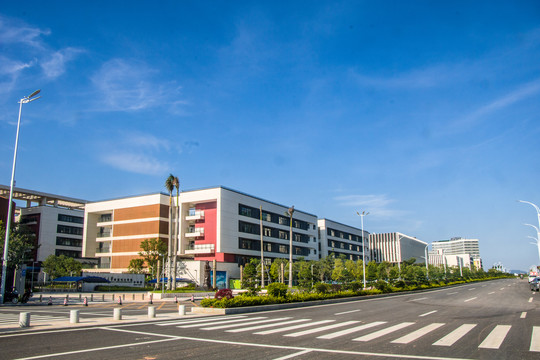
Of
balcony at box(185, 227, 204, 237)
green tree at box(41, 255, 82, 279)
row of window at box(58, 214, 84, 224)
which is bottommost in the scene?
green tree at box(41, 255, 82, 279)

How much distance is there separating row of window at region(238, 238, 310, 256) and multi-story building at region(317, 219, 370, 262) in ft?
35.4

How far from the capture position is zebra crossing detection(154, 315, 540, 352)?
11672 millimetres

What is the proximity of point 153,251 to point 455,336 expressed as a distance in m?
59.3

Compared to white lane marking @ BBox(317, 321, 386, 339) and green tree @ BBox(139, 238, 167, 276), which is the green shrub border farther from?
green tree @ BBox(139, 238, 167, 276)

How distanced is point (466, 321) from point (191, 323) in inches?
452

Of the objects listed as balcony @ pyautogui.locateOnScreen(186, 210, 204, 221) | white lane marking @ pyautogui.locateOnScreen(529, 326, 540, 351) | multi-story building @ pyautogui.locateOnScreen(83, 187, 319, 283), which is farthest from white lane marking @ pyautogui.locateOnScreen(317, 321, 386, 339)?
balcony @ pyautogui.locateOnScreen(186, 210, 204, 221)

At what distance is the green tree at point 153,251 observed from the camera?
63938 mm

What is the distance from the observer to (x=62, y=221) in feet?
275

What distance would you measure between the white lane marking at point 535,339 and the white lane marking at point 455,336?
1871 mm

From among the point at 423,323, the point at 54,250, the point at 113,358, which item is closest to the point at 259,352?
the point at 113,358

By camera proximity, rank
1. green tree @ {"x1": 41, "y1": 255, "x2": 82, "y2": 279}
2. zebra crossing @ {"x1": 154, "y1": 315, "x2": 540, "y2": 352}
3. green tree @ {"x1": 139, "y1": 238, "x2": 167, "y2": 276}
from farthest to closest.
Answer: green tree @ {"x1": 41, "y1": 255, "x2": 82, "y2": 279}
green tree @ {"x1": 139, "y1": 238, "x2": 167, "y2": 276}
zebra crossing @ {"x1": 154, "y1": 315, "x2": 540, "y2": 352}

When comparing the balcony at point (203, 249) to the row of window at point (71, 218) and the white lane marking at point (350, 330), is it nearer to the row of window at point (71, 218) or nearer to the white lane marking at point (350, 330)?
the row of window at point (71, 218)

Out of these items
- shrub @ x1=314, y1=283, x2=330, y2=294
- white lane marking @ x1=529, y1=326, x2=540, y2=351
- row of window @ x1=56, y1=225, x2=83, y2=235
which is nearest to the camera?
white lane marking @ x1=529, y1=326, x2=540, y2=351

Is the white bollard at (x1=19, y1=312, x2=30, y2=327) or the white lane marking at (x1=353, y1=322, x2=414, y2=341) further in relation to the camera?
the white bollard at (x1=19, y1=312, x2=30, y2=327)
